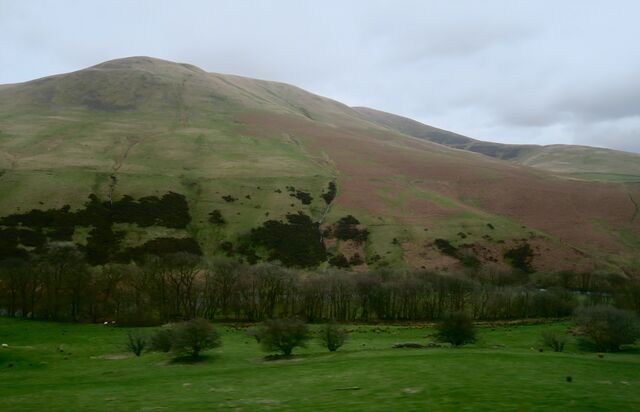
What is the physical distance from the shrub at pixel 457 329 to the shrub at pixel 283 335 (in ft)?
38.9

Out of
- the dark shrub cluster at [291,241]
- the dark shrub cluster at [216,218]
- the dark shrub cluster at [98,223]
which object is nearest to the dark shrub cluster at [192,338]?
the dark shrub cluster at [98,223]

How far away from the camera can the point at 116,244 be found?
346ft

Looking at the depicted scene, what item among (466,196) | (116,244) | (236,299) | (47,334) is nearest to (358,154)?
(466,196)

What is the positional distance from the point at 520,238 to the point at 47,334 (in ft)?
341

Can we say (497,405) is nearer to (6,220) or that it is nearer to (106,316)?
(106,316)

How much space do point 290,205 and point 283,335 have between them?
92.5 metres

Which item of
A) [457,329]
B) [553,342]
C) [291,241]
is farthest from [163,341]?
[291,241]

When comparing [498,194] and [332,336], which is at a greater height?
[498,194]

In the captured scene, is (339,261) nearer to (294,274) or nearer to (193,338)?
(294,274)

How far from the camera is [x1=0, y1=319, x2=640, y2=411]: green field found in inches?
752

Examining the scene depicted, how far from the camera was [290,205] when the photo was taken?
426 feet

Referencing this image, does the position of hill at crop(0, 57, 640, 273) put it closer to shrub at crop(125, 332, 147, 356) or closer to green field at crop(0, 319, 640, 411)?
shrub at crop(125, 332, 147, 356)

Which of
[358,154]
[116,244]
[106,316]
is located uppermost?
[358,154]

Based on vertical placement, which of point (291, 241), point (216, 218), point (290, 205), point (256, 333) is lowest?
point (256, 333)
